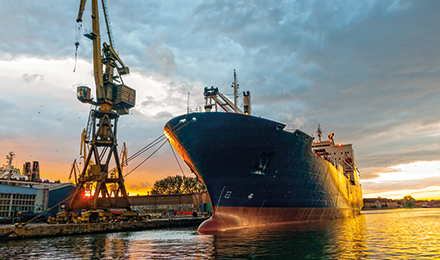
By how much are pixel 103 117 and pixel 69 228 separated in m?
16.0

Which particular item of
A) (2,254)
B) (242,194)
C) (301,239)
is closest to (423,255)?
(301,239)

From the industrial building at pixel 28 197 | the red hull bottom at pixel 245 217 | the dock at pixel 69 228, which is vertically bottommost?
the dock at pixel 69 228

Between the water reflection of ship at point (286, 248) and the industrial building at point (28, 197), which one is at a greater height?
the industrial building at point (28, 197)

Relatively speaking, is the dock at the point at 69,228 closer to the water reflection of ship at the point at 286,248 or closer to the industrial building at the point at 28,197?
the industrial building at the point at 28,197

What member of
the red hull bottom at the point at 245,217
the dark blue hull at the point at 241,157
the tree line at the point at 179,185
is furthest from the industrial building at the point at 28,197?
the tree line at the point at 179,185

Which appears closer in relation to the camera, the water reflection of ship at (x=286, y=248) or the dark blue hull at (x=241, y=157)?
the water reflection of ship at (x=286, y=248)

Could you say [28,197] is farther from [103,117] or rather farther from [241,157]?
[241,157]

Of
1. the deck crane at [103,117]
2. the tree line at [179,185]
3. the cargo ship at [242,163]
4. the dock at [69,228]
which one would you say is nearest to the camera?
the cargo ship at [242,163]

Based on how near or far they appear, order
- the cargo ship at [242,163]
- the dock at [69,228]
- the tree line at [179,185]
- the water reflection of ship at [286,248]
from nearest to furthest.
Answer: the water reflection of ship at [286,248] < the cargo ship at [242,163] < the dock at [69,228] < the tree line at [179,185]

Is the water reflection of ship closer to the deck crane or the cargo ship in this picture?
the cargo ship

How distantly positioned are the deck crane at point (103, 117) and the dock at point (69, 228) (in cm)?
591

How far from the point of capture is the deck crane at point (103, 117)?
3296 centimetres

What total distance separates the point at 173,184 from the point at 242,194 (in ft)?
259

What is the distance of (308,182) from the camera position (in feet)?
78.7
